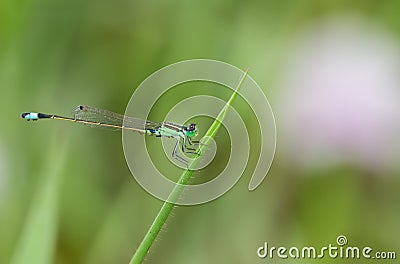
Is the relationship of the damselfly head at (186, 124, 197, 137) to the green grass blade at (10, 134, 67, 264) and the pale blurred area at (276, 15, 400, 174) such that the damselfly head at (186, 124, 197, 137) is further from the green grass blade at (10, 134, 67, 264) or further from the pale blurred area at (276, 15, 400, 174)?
the pale blurred area at (276, 15, 400, 174)

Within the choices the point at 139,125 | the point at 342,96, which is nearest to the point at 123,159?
the point at 139,125

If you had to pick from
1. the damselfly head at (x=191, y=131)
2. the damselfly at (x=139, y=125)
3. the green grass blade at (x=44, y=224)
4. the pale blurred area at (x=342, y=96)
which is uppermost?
the pale blurred area at (x=342, y=96)

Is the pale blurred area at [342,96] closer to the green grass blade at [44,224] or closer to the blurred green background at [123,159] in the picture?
the blurred green background at [123,159]

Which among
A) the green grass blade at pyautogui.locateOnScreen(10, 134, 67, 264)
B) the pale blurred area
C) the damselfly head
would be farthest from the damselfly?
the pale blurred area

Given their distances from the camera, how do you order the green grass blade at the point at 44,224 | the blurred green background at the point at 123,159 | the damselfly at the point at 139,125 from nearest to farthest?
the green grass blade at the point at 44,224
the damselfly at the point at 139,125
the blurred green background at the point at 123,159

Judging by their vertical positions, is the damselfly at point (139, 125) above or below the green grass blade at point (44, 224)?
above

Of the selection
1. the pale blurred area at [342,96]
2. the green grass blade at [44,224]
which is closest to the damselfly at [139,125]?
the green grass blade at [44,224]
